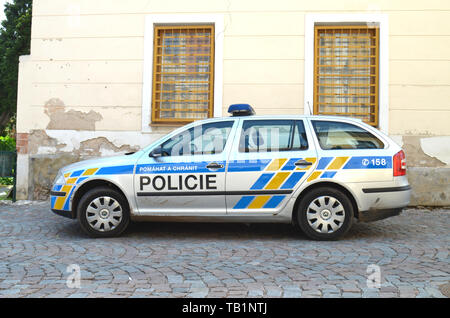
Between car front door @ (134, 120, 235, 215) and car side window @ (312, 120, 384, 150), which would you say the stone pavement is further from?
car side window @ (312, 120, 384, 150)

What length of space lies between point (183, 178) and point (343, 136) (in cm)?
205

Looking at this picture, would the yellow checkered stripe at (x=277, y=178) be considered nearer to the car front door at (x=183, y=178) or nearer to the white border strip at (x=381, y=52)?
the car front door at (x=183, y=178)

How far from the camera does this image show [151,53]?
27.5 feet

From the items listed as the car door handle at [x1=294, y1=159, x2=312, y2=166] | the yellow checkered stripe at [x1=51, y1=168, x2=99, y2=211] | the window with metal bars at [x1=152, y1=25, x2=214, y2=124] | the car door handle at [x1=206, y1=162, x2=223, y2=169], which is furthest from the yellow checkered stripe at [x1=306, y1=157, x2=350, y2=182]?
the window with metal bars at [x1=152, y1=25, x2=214, y2=124]

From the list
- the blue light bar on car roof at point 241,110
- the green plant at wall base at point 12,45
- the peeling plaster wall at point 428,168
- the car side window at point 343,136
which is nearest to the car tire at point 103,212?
the blue light bar on car roof at point 241,110

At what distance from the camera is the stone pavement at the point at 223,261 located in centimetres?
330

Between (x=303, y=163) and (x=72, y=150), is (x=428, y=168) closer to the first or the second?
(x=303, y=163)

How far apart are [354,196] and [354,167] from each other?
349 millimetres

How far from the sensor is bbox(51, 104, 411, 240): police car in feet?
16.4

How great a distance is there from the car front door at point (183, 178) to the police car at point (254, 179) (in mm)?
12

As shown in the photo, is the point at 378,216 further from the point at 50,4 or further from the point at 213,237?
the point at 50,4

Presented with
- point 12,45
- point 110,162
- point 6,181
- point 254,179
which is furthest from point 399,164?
point 12,45

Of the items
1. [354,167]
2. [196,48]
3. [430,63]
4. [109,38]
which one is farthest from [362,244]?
[109,38]

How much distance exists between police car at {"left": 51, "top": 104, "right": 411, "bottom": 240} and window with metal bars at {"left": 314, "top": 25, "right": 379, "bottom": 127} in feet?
10.2
